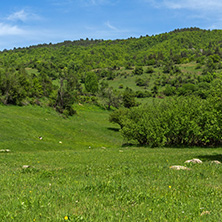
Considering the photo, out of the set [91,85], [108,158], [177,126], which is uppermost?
[91,85]

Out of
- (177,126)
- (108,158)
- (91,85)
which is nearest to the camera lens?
(108,158)

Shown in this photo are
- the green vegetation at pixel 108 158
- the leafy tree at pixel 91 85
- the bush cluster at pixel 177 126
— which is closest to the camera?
the green vegetation at pixel 108 158

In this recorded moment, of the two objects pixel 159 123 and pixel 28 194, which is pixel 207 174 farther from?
pixel 159 123

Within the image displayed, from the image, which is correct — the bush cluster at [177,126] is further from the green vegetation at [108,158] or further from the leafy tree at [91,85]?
the leafy tree at [91,85]

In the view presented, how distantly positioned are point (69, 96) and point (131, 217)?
93959mm

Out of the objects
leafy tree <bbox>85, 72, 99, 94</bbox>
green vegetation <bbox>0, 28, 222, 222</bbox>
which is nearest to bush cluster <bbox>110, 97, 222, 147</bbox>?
green vegetation <bbox>0, 28, 222, 222</bbox>

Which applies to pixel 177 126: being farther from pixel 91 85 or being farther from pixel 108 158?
pixel 91 85

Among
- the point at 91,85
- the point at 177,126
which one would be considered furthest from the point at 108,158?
the point at 91,85

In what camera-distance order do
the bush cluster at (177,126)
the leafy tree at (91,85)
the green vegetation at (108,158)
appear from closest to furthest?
the green vegetation at (108,158), the bush cluster at (177,126), the leafy tree at (91,85)

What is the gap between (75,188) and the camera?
975 centimetres

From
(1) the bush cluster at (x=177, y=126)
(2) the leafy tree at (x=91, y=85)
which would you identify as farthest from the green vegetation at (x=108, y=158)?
(2) the leafy tree at (x=91, y=85)

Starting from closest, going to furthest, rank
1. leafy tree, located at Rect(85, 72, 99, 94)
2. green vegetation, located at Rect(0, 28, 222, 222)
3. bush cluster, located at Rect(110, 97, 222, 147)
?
green vegetation, located at Rect(0, 28, 222, 222) < bush cluster, located at Rect(110, 97, 222, 147) < leafy tree, located at Rect(85, 72, 99, 94)

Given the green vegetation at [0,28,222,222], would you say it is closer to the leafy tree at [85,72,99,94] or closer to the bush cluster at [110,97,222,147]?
the bush cluster at [110,97,222,147]

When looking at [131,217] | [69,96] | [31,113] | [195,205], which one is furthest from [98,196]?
[69,96]
